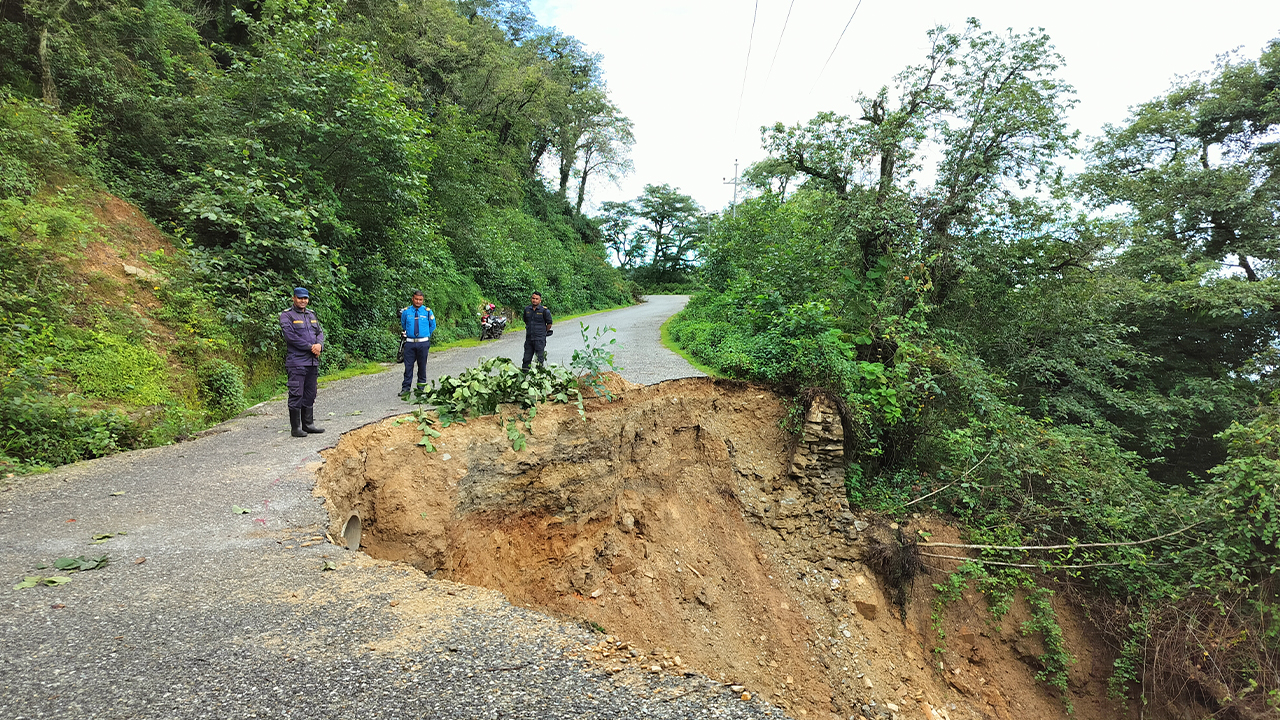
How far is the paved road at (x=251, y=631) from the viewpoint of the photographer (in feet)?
8.06

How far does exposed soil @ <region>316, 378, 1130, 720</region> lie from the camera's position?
18.5 feet

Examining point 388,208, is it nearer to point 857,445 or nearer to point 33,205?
point 33,205

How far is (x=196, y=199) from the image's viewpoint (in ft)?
27.3

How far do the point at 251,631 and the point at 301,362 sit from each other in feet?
14.3

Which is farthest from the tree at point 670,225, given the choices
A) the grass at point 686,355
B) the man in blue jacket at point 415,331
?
the man in blue jacket at point 415,331

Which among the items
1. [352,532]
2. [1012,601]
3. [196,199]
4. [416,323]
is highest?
[196,199]

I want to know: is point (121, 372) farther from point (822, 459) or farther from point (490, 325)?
point (490, 325)

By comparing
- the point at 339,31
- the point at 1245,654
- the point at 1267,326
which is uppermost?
the point at 339,31

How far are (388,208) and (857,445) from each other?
11.1 metres

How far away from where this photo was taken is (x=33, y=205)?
6.70 meters

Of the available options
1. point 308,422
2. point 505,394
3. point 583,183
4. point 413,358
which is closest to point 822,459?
point 505,394

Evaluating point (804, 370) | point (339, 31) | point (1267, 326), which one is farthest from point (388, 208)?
point (1267, 326)

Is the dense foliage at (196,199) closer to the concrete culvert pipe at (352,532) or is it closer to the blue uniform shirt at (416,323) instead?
the blue uniform shirt at (416,323)

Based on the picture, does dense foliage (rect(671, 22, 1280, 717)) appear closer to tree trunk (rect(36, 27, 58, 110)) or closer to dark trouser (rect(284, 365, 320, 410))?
dark trouser (rect(284, 365, 320, 410))
